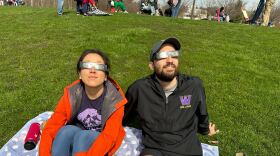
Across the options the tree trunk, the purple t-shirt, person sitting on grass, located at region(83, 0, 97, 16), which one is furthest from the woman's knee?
the tree trunk

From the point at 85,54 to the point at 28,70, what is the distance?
4.59m

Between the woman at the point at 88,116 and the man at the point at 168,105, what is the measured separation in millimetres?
370

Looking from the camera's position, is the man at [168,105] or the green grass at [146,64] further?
the green grass at [146,64]

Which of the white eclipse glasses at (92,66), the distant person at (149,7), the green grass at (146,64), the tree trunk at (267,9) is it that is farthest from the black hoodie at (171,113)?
the distant person at (149,7)

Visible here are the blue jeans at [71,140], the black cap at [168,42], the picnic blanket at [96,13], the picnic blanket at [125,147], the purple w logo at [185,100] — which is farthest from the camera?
the picnic blanket at [96,13]

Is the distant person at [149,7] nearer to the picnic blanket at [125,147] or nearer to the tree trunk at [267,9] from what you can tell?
the tree trunk at [267,9]

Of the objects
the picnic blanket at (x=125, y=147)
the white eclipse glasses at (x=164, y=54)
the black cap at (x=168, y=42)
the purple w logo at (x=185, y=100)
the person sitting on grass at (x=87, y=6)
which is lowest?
the picnic blanket at (x=125, y=147)

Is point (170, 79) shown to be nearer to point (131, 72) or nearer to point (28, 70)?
point (131, 72)

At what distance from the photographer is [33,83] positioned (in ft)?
25.3

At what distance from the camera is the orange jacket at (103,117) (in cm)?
422

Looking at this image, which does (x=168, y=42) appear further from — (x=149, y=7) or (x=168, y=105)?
(x=149, y=7)

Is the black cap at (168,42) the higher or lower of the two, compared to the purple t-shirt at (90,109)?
higher

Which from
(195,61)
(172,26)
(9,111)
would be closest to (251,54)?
(195,61)

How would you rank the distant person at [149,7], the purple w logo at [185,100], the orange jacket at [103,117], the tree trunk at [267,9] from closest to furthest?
1. the orange jacket at [103,117]
2. the purple w logo at [185,100]
3. the tree trunk at [267,9]
4. the distant person at [149,7]
